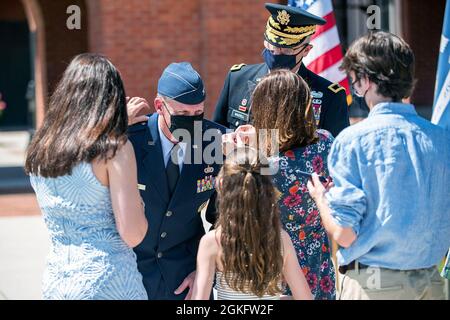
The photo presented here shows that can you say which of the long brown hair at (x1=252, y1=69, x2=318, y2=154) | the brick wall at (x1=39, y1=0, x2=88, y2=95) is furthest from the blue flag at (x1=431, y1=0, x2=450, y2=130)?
the brick wall at (x1=39, y1=0, x2=88, y2=95)

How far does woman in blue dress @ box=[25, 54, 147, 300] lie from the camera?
3.03m

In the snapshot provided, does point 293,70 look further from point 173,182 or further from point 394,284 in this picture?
point 394,284

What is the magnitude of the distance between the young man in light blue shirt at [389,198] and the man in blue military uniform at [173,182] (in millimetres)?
706

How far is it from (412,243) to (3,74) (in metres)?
27.1

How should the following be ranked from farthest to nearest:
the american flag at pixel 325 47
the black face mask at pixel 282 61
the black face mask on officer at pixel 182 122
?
the american flag at pixel 325 47 < the black face mask at pixel 282 61 < the black face mask on officer at pixel 182 122

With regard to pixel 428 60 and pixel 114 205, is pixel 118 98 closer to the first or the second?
pixel 114 205

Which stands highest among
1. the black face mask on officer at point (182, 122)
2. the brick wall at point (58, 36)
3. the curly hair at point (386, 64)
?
the curly hair at point (386, 64)

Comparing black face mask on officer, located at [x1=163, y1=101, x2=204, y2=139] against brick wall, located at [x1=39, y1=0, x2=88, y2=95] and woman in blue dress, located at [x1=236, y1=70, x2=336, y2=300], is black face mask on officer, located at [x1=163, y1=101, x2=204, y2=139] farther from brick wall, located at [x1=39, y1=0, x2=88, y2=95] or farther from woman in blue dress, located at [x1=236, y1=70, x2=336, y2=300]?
brick wall, located at [x1=39, y1=0, x2=88, y2=95]

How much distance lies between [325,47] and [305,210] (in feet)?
9.27

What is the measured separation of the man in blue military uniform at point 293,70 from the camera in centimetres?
408

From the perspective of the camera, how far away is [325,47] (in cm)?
608

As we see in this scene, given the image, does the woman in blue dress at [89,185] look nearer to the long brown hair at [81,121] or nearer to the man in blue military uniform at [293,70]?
the long brown hair at [81,121]

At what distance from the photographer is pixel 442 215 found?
305 centimetres

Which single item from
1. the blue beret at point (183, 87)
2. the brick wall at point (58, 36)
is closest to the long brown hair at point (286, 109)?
the blue beret at point (183, 87)
